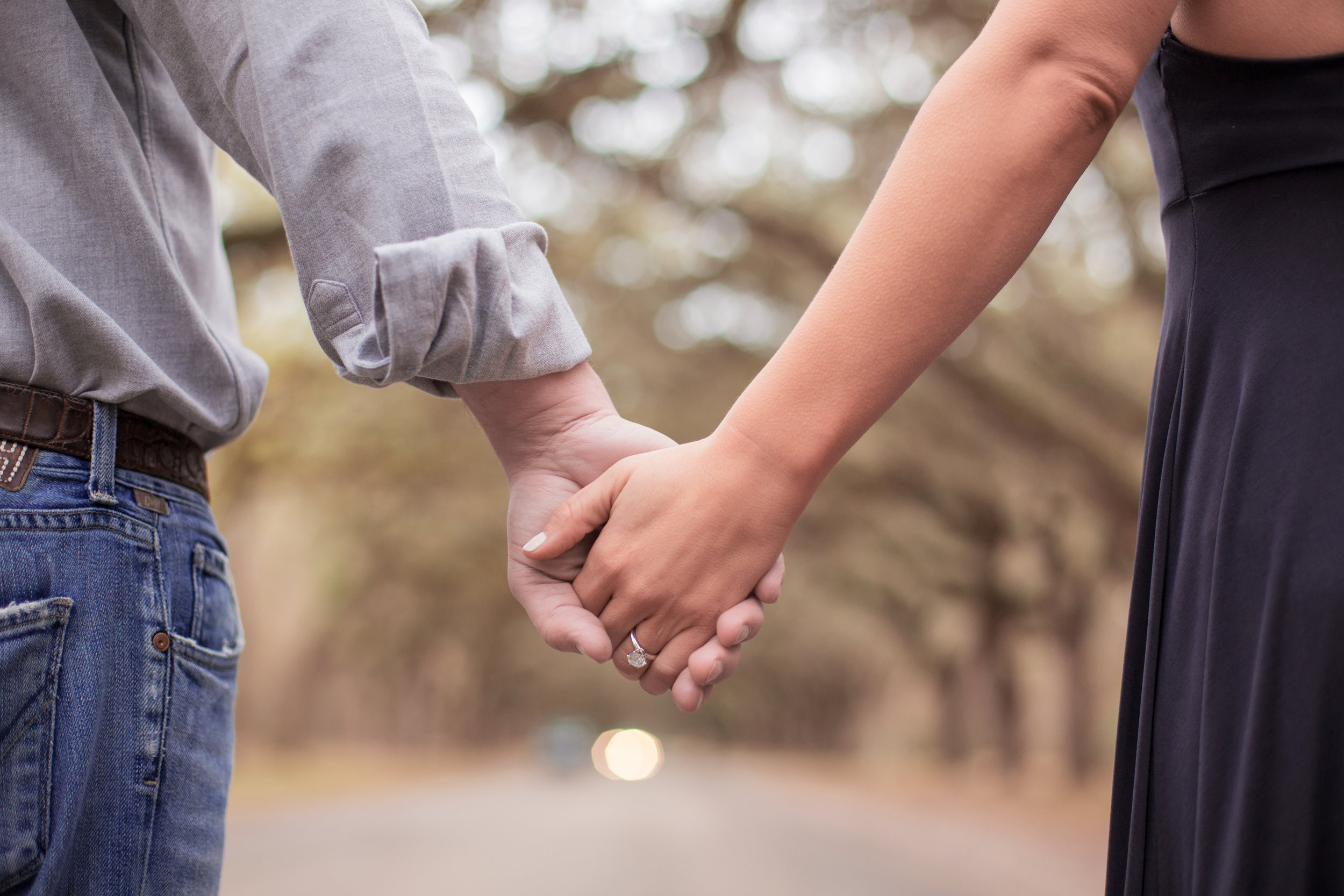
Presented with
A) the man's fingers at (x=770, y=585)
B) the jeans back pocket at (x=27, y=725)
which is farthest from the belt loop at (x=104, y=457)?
the man's fingers at (x=770, y=585)

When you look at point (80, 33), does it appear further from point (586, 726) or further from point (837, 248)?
point (586, 726)

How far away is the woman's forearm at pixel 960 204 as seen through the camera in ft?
5.37

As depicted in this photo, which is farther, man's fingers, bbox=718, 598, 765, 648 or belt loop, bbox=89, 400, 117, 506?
man's fingers, bbox=718, 598, 765, 648

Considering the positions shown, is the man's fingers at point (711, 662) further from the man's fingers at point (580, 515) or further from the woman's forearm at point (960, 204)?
the woman's forearm at point (960, 204)

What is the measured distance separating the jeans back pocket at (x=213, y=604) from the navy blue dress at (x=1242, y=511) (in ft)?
4.65

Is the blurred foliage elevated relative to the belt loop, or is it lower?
elevated

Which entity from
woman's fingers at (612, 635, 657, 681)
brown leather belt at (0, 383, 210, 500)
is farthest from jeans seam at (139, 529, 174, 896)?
woman's fingers at (612, 635, 657, 681)

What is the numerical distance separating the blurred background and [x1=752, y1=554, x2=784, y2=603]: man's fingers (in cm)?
271

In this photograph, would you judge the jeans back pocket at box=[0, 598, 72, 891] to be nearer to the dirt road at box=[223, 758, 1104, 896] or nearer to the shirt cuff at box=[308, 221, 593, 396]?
the shirt cuff at box=[308, 221, 593, 396]

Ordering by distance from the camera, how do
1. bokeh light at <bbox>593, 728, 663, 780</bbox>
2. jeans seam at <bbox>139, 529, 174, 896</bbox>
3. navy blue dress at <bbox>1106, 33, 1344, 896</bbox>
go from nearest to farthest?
navy blue dress at <bbox>1106, 33, 1344, 896</bbox> → jeans seam at <bbox>139, 529, 174, 896</bbox> → bokeh light at <bbox>593, 728, 663, 780</bbox>

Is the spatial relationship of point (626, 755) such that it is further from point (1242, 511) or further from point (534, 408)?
point (1242, 511)

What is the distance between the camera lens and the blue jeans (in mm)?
1490

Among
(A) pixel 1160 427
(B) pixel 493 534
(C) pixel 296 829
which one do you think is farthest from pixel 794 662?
(A) pixel 1160 427

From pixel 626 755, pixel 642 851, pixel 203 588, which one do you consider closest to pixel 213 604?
pixel 203 588
